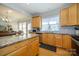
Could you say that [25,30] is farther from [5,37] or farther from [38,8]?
[38,8]

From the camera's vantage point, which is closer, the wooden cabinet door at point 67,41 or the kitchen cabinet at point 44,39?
the wooden cabinet door at point 67,41

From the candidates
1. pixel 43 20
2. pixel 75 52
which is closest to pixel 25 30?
pixel 43 20

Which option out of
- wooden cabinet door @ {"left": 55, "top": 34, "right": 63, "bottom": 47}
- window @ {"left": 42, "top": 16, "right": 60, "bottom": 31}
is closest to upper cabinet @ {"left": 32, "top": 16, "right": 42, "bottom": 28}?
window @ {"left": 42, "top": 16, "right": 60, "bottom": 31}

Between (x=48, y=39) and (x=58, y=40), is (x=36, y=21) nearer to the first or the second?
(x=48, y=39)

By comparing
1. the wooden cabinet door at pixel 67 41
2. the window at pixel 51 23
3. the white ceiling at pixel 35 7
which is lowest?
the wooden cabinet door at pixel 67 41

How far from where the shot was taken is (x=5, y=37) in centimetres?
139

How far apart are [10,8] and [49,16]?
2.39 feet

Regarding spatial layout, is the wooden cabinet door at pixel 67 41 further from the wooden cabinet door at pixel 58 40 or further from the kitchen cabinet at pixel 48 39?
the kitchen cabinet at pixel 48 39

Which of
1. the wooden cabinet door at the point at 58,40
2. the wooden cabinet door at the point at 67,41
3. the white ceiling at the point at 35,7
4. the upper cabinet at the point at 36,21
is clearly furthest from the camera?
the wooden cabinet door at the point at 58,40

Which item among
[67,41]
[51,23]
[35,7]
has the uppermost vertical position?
[35,7]

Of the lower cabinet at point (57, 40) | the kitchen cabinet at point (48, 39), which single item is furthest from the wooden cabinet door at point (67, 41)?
the kitchen cabinet at point (48, 39)

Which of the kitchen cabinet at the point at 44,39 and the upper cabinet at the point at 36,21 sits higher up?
the upper cabinet at the point at 36,21

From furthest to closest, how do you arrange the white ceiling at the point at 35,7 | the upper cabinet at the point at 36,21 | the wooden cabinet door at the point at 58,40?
1. the wooden cabinet door at the point at 58,40
2. the upper cabinet at the point at 36,21
3. the white ceiling at the point at 35,7

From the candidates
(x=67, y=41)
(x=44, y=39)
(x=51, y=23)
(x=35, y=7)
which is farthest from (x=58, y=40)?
(x=35, y=7)
